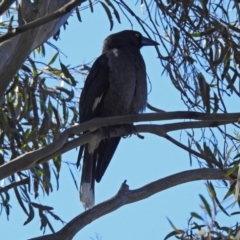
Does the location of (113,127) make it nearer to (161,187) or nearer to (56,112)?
(56,112)

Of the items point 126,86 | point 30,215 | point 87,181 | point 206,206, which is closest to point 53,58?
point 126,86

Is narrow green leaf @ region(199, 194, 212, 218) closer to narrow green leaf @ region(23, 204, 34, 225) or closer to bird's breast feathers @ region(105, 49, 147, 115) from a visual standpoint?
narrow green leaf @ region(23, 204, 34, 225)

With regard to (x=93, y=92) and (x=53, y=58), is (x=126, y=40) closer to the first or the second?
(x=53, y=58)

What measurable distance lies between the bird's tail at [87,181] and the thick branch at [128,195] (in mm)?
991

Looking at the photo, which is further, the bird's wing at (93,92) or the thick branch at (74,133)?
the bird's wing at (93,92)

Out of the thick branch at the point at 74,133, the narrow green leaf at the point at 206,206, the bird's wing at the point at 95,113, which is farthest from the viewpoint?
the bird's wing at the point at 95,113

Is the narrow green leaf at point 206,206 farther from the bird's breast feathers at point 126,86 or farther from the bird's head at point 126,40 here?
the bird's head at point 126,40

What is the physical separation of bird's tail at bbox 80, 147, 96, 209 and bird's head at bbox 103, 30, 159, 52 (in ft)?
2.45

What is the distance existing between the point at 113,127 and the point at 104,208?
1.03m

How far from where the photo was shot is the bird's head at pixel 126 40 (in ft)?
15.9

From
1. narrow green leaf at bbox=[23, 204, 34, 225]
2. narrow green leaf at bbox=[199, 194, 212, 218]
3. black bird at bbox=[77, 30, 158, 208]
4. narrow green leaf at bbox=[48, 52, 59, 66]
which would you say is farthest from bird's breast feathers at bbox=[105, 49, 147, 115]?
narrow green leaf at bbox=[199, 194, 212, 218]

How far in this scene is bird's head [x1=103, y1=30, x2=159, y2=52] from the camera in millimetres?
4844

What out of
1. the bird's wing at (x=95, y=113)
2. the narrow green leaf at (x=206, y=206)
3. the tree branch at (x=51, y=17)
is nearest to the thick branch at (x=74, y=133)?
the tree branch at (x=51, y=17)

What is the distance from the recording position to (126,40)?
489 centimetres
